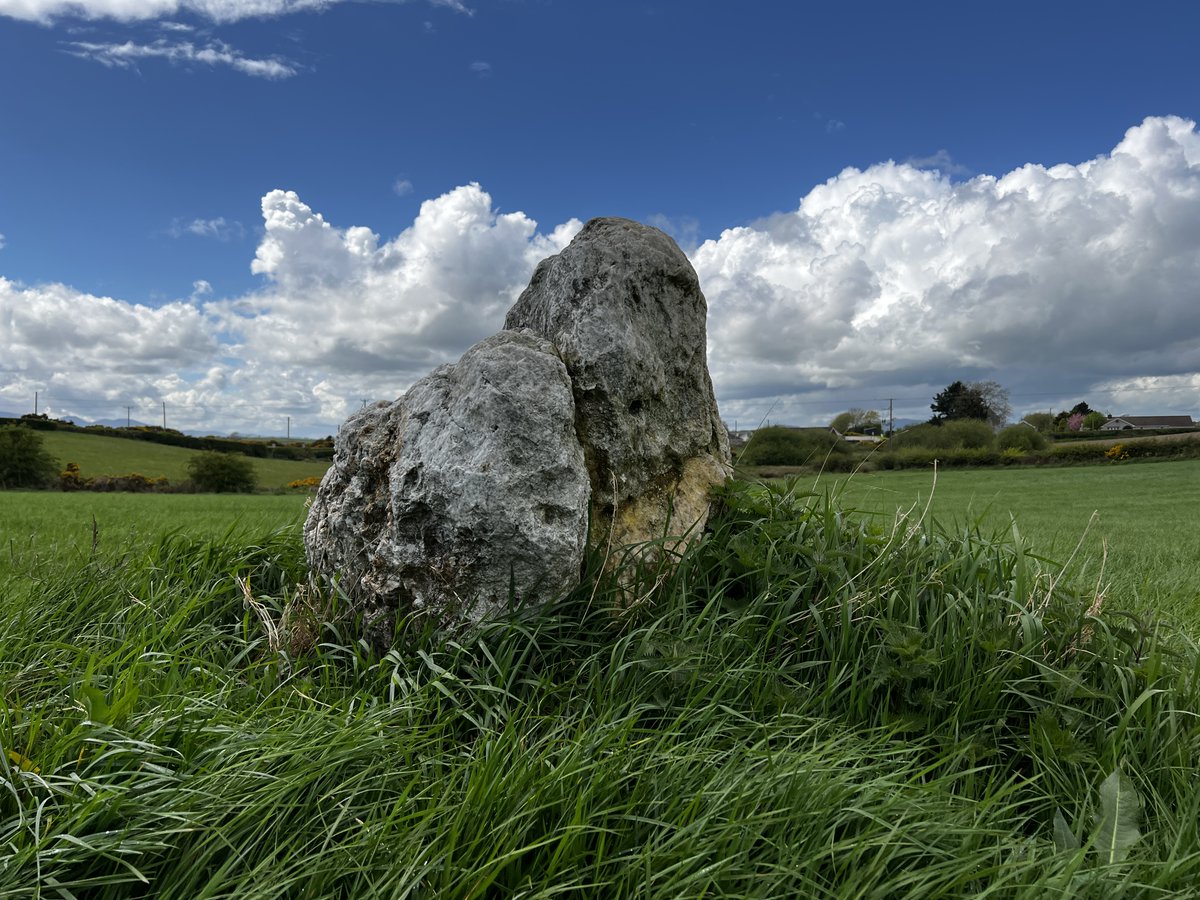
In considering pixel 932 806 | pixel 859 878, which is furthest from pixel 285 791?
pixel 932 806

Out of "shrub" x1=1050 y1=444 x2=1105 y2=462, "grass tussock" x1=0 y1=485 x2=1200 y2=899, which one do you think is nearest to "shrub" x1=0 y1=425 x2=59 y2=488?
"grass tussock" x1=0 y1=485 x2=1200 y2=899

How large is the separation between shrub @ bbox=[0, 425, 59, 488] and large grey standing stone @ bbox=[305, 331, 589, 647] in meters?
37.1

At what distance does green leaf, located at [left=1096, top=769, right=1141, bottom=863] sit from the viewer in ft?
8.26

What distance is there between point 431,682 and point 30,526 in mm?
10192

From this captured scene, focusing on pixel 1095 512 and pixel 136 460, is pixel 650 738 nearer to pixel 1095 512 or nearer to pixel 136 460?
pixel 1095 512

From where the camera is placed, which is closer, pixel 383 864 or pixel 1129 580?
pixel 383 864

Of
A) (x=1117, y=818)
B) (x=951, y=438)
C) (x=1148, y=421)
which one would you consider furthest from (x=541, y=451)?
(x=1148, y=421)

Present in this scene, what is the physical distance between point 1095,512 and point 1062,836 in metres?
1.87

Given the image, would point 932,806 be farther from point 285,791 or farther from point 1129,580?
point 1129,580

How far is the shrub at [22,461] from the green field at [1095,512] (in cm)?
3505

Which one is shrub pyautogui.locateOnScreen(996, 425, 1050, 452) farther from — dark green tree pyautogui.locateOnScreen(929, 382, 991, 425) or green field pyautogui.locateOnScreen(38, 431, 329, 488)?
green field pyautogui.locateOnScreen(38, 431, 329, 488)

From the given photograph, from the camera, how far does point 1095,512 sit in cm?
381

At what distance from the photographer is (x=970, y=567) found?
3.93 m

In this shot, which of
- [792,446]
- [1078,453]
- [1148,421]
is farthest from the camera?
[1148,421]
